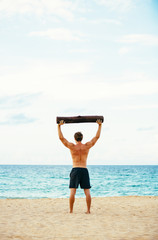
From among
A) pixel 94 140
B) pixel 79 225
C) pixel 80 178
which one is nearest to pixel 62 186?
pixel 80 178

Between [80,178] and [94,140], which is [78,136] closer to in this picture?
[94,140]

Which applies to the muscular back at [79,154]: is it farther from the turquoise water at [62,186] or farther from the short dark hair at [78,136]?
the turquoise water at [62,186]

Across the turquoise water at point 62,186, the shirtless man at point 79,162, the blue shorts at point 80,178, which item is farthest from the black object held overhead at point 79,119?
the turquoise water at point 62,186

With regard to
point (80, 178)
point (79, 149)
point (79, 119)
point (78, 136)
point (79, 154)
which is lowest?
point (80, 178)

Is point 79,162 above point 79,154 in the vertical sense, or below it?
below

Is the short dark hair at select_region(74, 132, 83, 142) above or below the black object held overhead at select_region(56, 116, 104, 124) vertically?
below

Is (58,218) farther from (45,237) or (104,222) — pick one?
(45,237)

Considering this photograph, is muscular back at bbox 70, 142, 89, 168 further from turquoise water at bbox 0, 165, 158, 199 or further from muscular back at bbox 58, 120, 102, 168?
turquoise water at bbox 0, 165, 158, 199

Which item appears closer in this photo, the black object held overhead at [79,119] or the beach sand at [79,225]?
the beach sand at [79,225]

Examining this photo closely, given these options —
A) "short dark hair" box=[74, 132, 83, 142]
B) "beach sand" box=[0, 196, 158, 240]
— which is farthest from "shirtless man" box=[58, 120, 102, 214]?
"beach sand" box=[0, 196, 158, 240]

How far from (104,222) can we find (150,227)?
1.05 m

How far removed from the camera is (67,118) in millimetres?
7391

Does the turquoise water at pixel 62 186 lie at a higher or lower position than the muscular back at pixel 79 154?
lower

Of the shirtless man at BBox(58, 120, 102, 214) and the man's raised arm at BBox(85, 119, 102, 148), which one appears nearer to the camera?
the shirtless man at BBox(58, 120, 102, 214)
